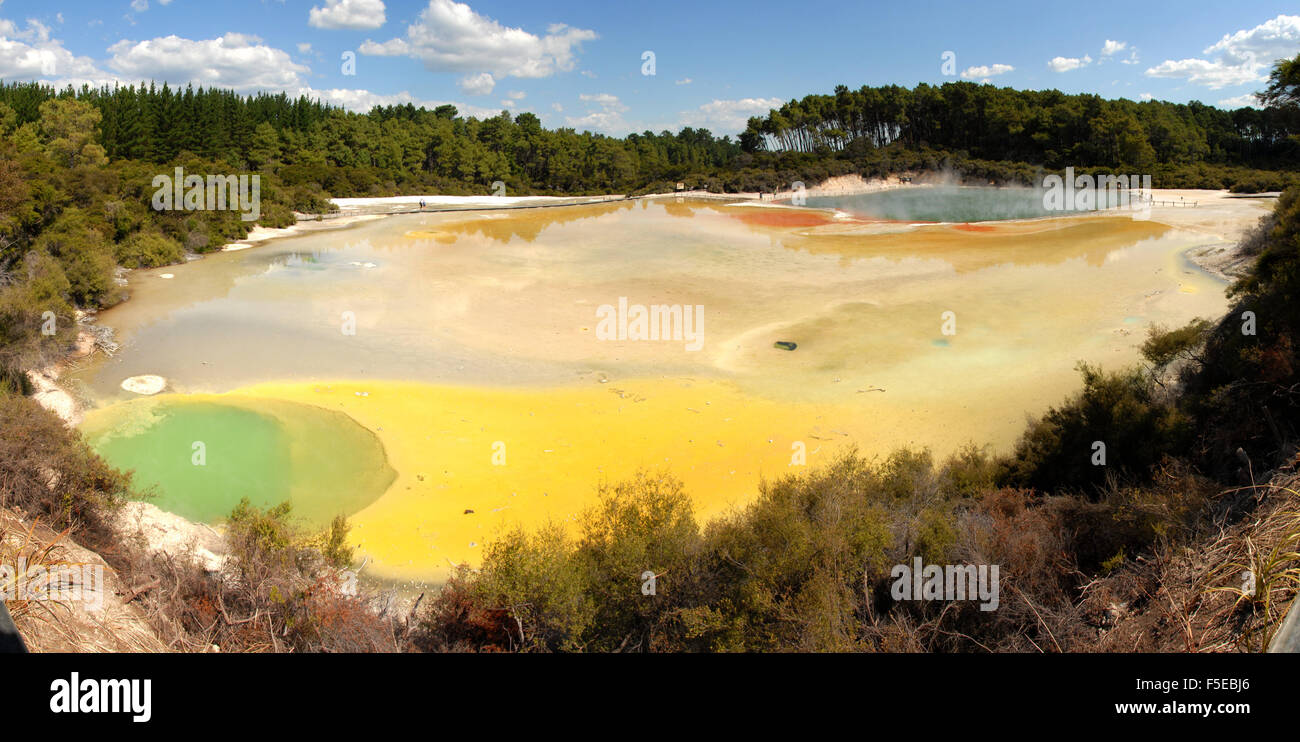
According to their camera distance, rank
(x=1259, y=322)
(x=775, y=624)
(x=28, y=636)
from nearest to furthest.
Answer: (x=28, y=636) → (x=775, y=624) → (x=1259, y=322)

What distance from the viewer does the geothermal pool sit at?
35.1 ft

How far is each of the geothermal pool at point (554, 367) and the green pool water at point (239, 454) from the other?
44 mm

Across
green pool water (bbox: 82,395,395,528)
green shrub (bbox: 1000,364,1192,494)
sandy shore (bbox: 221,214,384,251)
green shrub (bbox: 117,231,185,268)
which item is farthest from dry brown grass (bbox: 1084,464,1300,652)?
Answer: sandy shore (bbox: 221,214,384,251)

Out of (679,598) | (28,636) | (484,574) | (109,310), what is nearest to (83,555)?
(28,636)

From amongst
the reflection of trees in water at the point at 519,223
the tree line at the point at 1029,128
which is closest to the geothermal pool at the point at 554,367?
the reflection of trees in water at the point at 519,223

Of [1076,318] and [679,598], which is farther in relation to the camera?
[1076,318]

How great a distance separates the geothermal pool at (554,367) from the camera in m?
10.7

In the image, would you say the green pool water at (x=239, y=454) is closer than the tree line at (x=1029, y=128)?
Yes

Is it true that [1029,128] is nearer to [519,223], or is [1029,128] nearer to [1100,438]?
[519,223]

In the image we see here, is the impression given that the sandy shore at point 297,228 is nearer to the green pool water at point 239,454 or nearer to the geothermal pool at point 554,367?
the geothermal pool at point 554,367

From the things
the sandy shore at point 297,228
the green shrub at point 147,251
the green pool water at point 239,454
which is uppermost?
the sandy shore at point 297,228

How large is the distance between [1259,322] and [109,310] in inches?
1007

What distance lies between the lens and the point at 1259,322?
8680 millimetres

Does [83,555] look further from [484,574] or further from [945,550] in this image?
[945,550]
